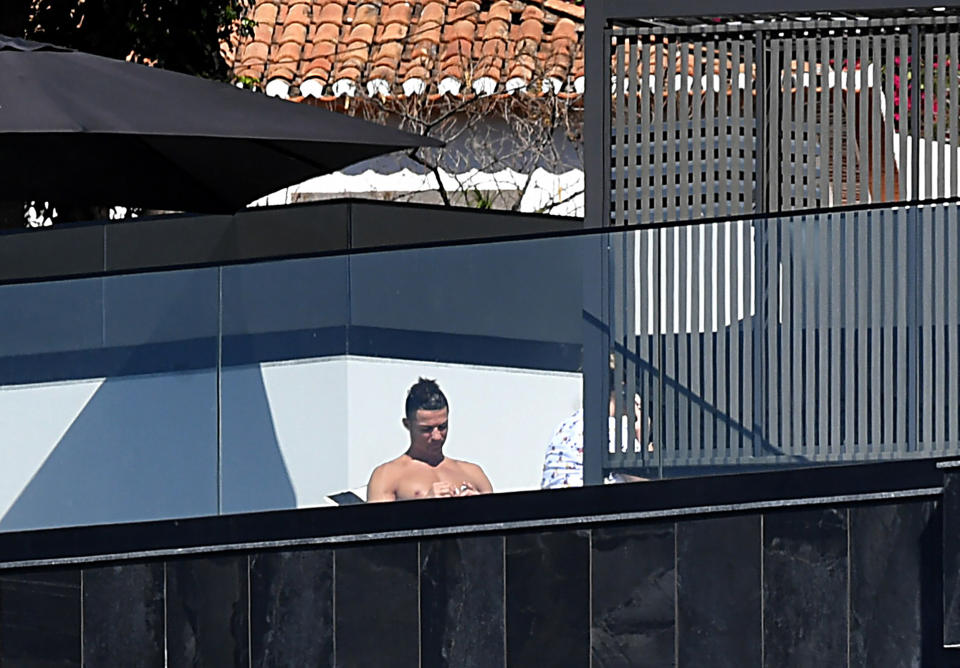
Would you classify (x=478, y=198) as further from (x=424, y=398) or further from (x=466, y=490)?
(x=466, y=490)

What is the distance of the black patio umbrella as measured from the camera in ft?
24.6

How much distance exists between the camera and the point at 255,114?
8.06 metres

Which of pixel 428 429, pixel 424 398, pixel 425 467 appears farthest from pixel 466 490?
pixel 424 398

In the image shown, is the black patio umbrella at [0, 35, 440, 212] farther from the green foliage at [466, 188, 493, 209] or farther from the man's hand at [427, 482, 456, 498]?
the green foliage at [466, 188, 493, 209]

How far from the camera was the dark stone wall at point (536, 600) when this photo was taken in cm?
679

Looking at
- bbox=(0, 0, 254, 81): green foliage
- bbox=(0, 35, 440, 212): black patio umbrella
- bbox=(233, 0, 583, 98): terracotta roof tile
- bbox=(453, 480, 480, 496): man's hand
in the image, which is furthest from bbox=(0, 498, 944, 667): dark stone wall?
bbox=(233, 0, 583, 98): terracotta roof tile

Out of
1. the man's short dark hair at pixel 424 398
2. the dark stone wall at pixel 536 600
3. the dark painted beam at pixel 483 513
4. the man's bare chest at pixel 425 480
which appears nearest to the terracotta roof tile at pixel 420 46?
the man's short dark hair at pixel 424 398

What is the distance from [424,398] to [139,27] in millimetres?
7303

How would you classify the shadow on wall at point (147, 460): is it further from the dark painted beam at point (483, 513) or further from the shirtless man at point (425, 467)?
the shirtless man at point (425, 467)

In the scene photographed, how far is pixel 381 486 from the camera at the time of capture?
7.03 meters

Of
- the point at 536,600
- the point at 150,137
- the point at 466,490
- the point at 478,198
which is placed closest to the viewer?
the point at 536,600

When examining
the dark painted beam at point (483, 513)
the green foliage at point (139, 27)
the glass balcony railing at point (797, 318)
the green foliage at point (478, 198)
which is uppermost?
the green foliage at point (139, 27)

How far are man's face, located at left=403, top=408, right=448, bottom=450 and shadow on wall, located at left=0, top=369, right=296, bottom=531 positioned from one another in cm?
54

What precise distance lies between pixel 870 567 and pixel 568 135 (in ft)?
31.1
